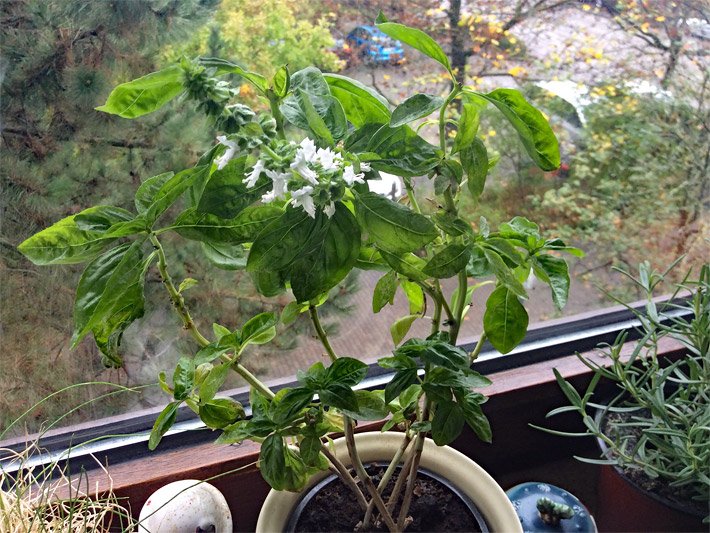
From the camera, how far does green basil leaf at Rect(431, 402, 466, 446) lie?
1.82 ft

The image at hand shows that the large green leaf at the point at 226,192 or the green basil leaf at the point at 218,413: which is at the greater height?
the large green leaf at the point at 226,192

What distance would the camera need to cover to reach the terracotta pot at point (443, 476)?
2.25 feet

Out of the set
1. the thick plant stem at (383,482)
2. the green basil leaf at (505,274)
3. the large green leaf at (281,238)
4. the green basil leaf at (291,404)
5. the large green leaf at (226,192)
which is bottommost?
the thick plant stem at (383,482)

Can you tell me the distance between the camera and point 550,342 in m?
1.04

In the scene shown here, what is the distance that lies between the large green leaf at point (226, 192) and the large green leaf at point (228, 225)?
0.02m

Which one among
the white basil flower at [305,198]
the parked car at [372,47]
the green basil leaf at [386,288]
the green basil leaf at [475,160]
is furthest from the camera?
the parked car at [372,47]

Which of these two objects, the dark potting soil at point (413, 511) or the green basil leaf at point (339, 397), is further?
the dark potting soil at point (413, 511)

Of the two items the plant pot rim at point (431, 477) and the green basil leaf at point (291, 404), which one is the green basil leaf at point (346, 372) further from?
the plant pot rim at point (431, 477)

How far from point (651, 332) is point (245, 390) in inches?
22.3

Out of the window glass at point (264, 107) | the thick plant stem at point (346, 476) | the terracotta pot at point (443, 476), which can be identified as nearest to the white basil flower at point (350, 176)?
Answer: the window glass at point (264, 107)

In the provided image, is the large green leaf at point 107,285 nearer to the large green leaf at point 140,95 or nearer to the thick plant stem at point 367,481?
the large green leaf at point 140,95

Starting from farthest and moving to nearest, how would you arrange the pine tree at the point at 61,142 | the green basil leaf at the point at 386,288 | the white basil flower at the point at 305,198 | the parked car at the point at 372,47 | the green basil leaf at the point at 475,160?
the parked car at the point at 372,47 < the pine tree at the point at 61,142 < the green basil leaf at the point at 386,288 < the green basil leaf at the point at 475,160 < the white basil flower at the point at 305,198

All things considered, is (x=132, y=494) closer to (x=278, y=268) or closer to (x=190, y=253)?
(x=190, y=253)

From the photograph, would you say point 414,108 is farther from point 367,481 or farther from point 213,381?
point 367,481
